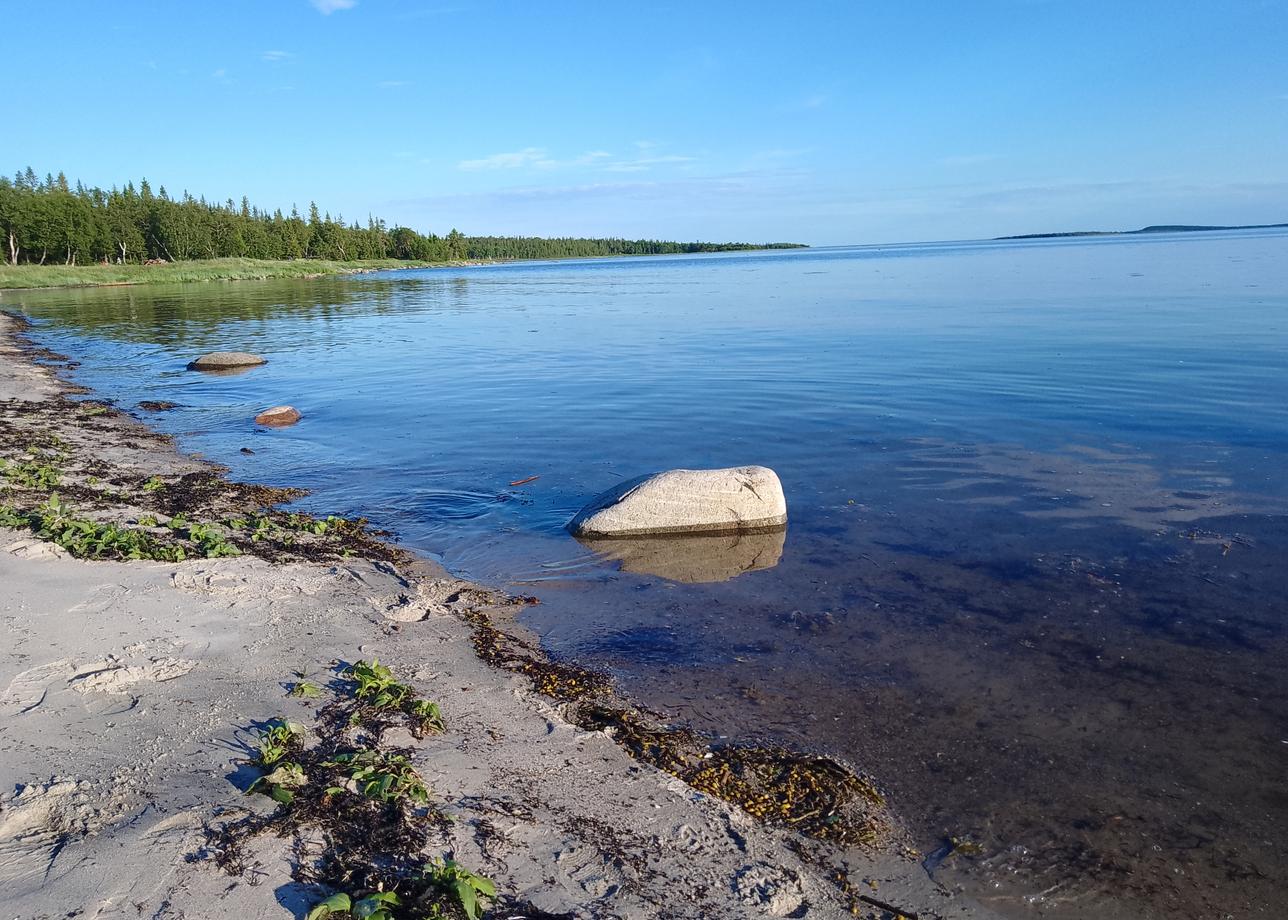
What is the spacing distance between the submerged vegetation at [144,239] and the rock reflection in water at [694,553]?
8854cm

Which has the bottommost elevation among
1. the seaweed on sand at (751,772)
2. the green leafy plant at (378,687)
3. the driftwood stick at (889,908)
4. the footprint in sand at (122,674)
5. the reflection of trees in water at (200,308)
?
the driftwood stick at (889,908)

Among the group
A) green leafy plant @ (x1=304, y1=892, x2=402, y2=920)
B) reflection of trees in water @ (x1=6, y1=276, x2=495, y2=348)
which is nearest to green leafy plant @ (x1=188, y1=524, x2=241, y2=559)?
green leafy plant @ (x1=304, y1=892, x2=402, y2=920)

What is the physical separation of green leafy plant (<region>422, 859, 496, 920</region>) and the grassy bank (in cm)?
9191

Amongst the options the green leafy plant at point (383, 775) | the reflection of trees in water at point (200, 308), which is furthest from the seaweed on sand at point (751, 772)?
the reflection of trees in water at point (200, 308)

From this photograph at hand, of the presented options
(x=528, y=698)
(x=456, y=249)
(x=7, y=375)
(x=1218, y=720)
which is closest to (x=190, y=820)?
(x=528, y=698)

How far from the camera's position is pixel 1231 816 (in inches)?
180

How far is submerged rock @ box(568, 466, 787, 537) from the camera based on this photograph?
9266mm

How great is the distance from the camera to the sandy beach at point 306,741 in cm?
349

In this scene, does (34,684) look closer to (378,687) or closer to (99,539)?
(378,687)

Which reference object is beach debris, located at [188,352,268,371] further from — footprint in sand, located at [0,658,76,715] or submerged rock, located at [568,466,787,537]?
footprint in sand, located at [0,658,76,715]

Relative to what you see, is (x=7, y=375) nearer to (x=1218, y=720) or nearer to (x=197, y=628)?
(x=197, y=628)

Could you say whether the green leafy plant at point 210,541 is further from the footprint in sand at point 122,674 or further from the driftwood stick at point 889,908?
the driftwood stick at point 889,908

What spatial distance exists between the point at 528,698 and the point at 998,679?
356 centimetres

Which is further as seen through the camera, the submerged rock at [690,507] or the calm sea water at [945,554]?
the submerged rock at [690,507]
